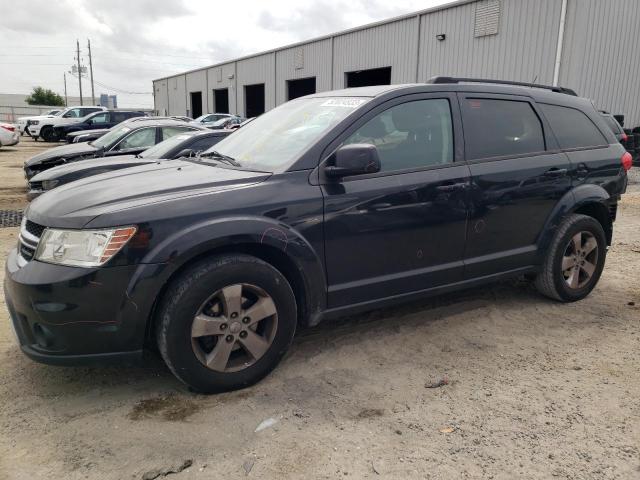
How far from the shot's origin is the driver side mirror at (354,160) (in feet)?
9.96

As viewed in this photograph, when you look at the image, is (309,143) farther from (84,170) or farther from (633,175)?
(633,175)

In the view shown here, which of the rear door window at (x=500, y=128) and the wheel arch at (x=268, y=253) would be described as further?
the rear door window at (x=500, y=128)

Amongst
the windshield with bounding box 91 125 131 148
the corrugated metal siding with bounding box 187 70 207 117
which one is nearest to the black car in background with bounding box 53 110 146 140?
the windshield with bounding box 91 125 131 148

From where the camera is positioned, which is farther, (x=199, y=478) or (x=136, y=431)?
(x=136, y=431)

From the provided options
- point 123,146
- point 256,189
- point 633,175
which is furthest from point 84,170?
point 633,175

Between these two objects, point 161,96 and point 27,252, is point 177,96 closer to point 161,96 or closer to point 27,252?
point 161,96

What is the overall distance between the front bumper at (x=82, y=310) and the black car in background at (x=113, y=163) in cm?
424

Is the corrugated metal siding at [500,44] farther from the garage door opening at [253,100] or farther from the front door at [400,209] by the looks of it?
the garage door opening at [253,100]

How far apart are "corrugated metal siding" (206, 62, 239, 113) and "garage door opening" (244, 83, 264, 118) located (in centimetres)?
100

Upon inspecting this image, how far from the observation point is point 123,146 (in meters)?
8.95

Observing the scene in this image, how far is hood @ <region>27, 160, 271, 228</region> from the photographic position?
8.96 feet

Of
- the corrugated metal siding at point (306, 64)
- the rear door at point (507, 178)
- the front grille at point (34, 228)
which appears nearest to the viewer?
the front grille at point (34, 228)

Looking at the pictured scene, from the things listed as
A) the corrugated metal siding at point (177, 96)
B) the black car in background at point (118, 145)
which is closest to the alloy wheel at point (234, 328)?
the black car in background at point (118, 145)

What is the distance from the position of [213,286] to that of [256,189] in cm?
61
